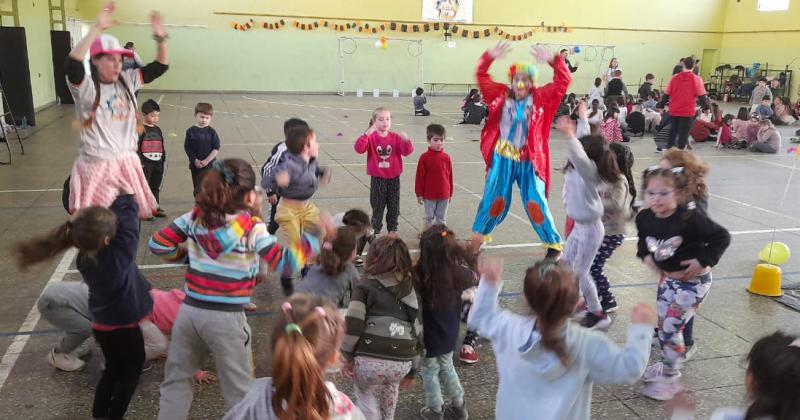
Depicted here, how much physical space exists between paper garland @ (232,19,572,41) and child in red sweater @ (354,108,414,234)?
22.1 metres

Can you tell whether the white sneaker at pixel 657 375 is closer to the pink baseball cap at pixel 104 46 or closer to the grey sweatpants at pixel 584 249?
the grey sweatpants at pixel 584 249

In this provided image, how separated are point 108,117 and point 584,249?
3.44 m

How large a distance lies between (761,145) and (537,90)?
36.4 feet

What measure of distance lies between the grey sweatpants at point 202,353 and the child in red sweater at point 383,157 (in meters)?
3.49

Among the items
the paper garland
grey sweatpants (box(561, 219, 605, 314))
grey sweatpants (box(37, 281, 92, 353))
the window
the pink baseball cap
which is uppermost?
the window

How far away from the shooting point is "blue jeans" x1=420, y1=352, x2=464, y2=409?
328 cm

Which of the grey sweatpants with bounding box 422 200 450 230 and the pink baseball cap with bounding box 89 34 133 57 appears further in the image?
the grey sweatpants with bounding box 422 200 450 230

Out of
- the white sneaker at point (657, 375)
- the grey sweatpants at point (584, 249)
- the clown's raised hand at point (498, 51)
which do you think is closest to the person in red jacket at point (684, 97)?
the clown's raised hand at point (498, 51)

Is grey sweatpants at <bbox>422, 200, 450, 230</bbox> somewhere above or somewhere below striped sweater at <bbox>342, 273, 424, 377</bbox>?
below

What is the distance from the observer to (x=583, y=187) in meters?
4.43

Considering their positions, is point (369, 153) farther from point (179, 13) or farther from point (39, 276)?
point (179, 13)

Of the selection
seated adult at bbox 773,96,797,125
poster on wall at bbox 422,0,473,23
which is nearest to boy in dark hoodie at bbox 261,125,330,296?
seated adult at bbox 773,96,797,125

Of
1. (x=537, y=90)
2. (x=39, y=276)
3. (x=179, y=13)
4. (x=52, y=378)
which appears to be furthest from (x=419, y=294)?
(x=179, y=13)

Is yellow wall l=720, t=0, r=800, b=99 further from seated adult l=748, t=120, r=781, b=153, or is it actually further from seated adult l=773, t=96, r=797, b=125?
seated adult l=748, t=120, r=781, b=153
